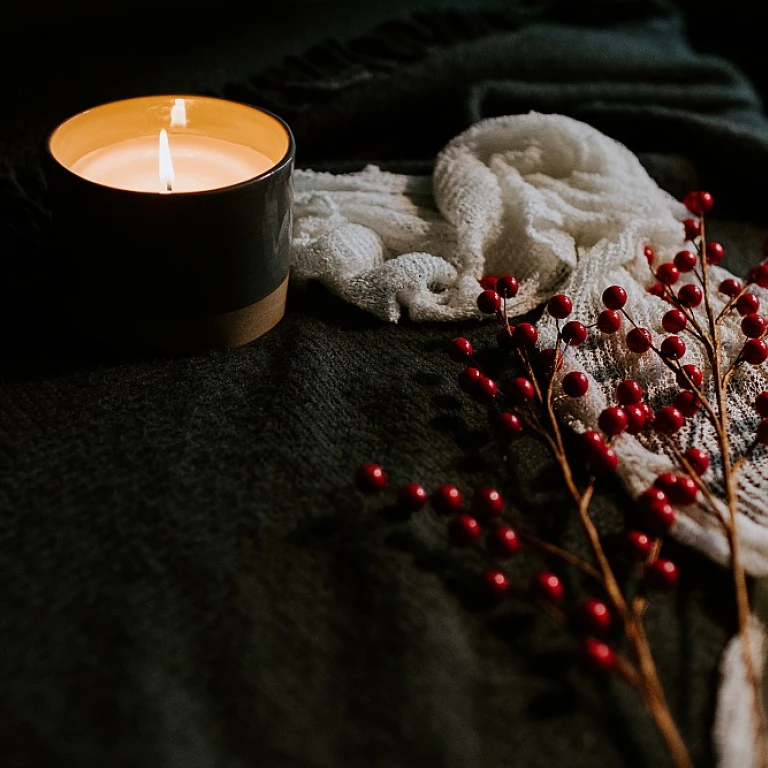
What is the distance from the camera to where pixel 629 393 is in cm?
46

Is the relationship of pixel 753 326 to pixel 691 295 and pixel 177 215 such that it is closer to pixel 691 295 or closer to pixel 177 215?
pixel 691 295

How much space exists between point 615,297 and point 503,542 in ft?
0.69

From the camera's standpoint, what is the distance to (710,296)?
0.58 meters

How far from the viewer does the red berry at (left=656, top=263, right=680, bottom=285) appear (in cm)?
57

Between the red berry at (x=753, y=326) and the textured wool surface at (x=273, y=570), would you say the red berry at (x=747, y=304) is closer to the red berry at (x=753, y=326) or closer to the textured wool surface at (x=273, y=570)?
the red berry at (x=753, y=326)

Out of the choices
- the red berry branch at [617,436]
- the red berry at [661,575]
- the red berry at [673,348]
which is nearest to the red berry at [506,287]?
the red berry branch at [617,436]

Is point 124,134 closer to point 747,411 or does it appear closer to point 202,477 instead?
point 202,477

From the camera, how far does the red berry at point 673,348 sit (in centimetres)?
49

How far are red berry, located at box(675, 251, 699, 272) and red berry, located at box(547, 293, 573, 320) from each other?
0.12 m

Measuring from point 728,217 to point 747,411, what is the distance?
Answer: 30 cm

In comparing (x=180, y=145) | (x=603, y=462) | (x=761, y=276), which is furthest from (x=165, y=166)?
(x=761, y=276)

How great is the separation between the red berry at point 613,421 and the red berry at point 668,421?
2 cm

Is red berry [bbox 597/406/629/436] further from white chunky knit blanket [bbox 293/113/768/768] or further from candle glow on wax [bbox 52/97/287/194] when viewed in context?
candle glow on wax [bbox 52/97/287/194]

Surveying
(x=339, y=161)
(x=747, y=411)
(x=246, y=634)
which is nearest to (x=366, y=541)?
(x=246, y=634)
